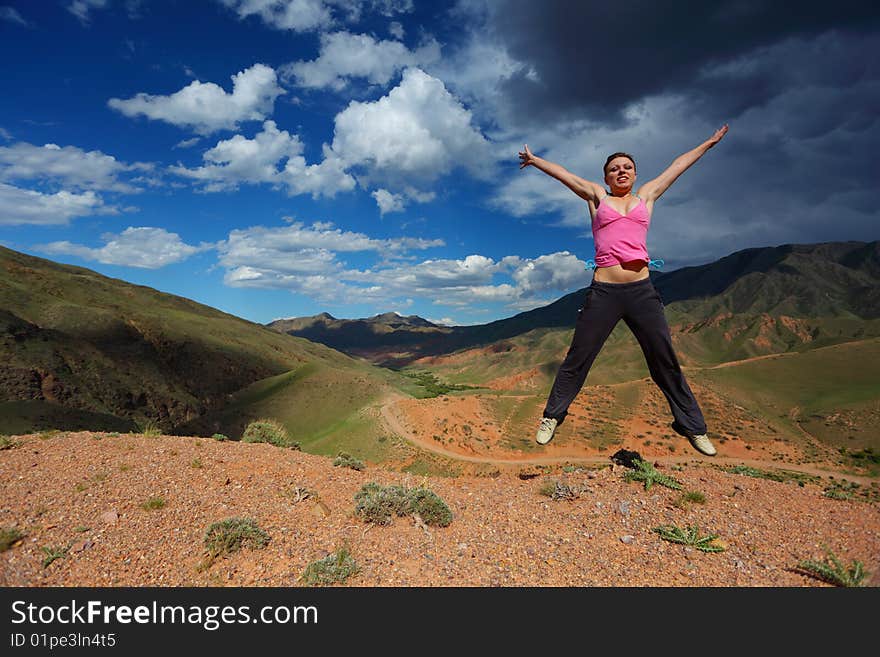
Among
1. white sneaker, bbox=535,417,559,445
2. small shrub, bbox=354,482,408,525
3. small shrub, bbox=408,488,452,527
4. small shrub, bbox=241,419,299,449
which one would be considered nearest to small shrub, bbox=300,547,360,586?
small shrub, bbox=354,482,408,525

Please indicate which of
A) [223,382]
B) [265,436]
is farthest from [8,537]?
[223,382]

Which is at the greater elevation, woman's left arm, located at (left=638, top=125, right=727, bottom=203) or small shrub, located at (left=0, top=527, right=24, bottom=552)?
woman's left arm, located at (left=638, top=125, right=727, bottom=203)

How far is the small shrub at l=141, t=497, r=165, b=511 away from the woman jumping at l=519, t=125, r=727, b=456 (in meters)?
6.92

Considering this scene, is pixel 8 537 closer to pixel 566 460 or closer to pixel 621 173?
pixel 621 173

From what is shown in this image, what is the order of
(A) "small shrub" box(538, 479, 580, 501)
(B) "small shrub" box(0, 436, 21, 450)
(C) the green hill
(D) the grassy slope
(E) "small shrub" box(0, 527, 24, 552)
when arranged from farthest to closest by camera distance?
1. (D) the grassy slope
2. (C) the green hill
3. (B) "small shrub" box(0, 436, 21, 450)
4. (A) "small shrub" box(538, 479, 580, 501)
5. (E) "small shrub" box(0, 527, 24, 552)

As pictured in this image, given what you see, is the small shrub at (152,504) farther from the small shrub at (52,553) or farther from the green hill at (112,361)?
the green hill at (112,361)

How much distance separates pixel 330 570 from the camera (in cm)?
505

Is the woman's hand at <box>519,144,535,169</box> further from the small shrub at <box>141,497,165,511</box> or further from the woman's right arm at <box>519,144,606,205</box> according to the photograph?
the small shrub at <box>141,497,165,511</box>

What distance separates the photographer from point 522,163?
5.05m

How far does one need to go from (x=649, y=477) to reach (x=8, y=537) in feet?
33.9

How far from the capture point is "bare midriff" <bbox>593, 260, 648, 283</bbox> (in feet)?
15.4

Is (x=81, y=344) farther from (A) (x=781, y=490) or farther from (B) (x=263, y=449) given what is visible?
(A) (x=781, y=490)

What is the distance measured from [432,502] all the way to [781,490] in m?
6.79

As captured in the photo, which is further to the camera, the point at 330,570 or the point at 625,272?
the point at 330,570
